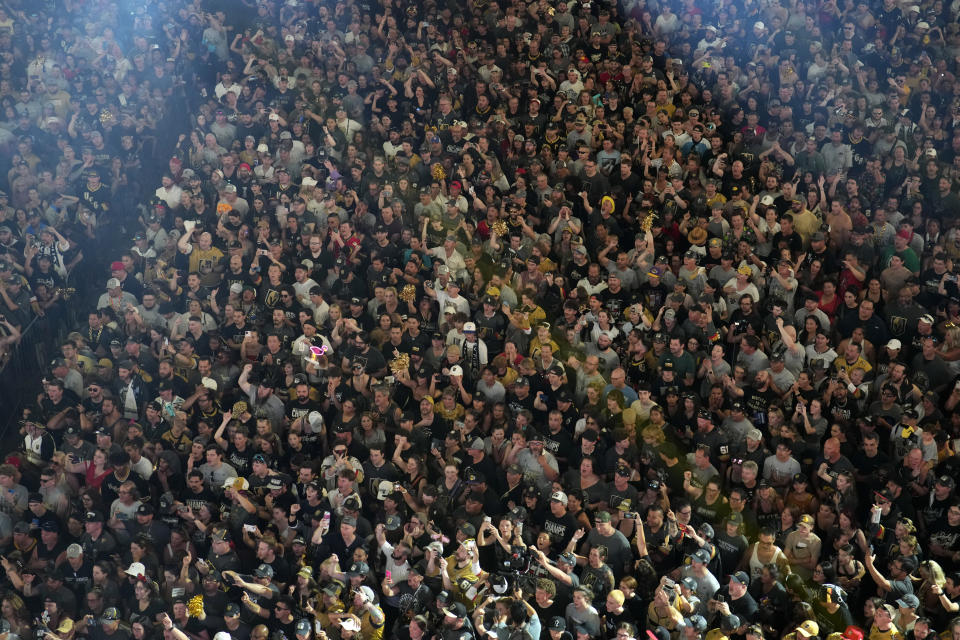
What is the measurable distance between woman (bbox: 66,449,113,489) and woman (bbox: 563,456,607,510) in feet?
18.0

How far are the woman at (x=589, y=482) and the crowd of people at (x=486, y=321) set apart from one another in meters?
0.04

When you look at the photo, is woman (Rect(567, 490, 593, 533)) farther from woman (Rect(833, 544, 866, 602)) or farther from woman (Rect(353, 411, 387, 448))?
woman (Rect(833, 544, 866, 602))

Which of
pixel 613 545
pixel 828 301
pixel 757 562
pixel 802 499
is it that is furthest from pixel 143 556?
pixel 828 301

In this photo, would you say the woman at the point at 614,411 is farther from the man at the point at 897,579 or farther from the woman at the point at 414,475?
the man at the point at 897,579

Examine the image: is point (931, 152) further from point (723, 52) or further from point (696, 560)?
point (696, 560)

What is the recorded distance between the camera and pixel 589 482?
12664mm

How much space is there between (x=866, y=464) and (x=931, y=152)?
6906 mm

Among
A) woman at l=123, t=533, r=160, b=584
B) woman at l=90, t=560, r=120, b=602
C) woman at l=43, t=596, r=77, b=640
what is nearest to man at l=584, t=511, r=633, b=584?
woman at l=123, t=533, r=160, b=584

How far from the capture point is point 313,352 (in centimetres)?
1464

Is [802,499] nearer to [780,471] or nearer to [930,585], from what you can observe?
[780,471]

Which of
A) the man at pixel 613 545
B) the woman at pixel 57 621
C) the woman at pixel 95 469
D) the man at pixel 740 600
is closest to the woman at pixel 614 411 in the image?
the man at pixel 613 545

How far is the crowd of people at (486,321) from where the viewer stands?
460 inches

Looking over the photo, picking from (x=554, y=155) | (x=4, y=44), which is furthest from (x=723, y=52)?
(x=4, y=44)

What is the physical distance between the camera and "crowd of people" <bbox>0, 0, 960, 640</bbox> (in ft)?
38.3
